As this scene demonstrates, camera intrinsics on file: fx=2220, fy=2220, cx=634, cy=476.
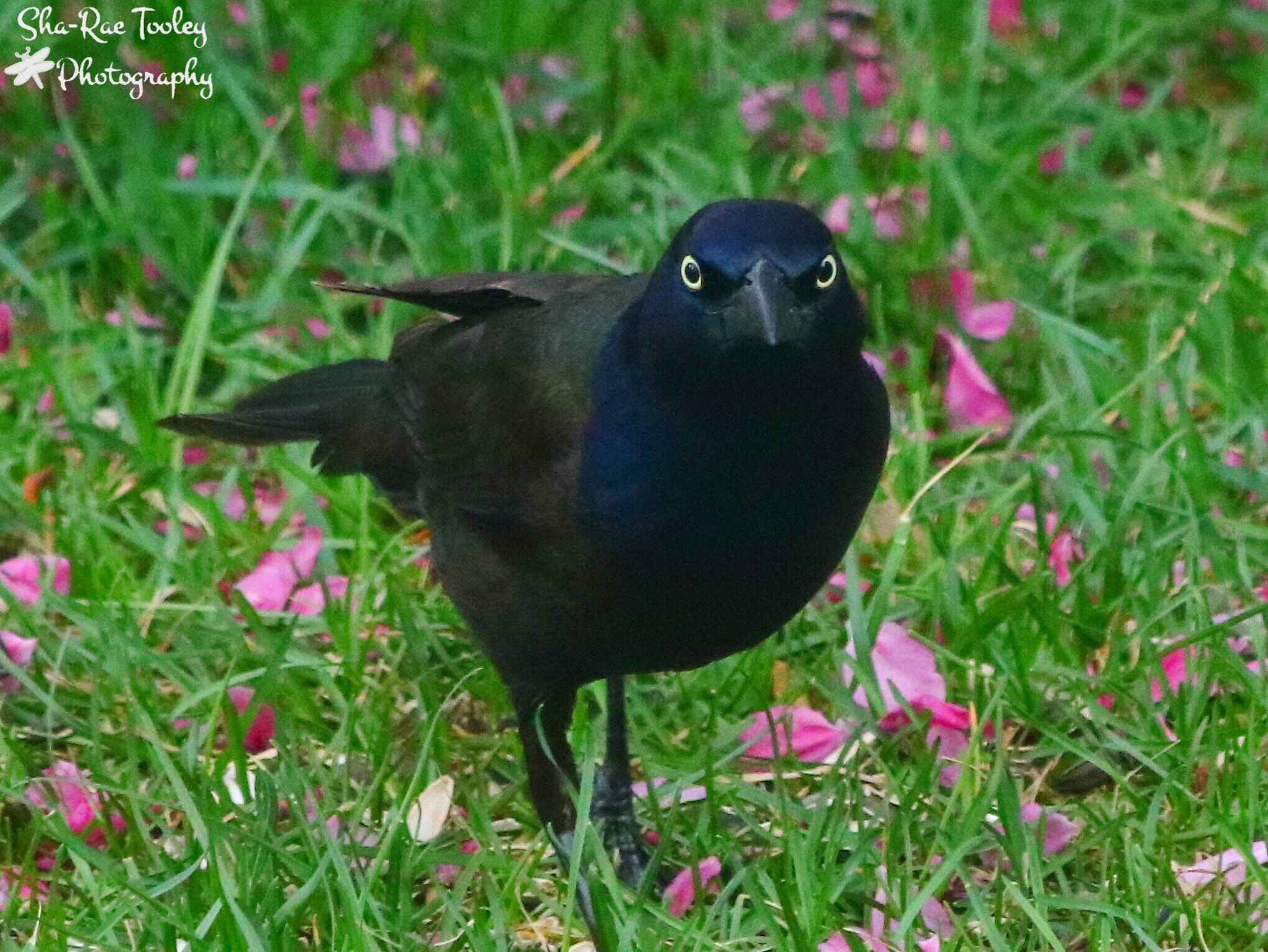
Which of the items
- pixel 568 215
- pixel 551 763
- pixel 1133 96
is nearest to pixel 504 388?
pixel 551 763

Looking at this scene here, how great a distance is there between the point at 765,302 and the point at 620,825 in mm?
1217

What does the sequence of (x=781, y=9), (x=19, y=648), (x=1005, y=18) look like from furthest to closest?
(x=781, y=9) → (x=1005, y=18) → (x=19, y=648)

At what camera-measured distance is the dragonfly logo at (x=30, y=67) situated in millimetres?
6133

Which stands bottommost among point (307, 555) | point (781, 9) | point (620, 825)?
point (620, 825)

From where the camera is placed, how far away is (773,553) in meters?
3.35

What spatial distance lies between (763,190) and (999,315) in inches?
32.9

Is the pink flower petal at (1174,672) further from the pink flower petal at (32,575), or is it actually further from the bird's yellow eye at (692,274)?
the pink flower petal at (32,575)

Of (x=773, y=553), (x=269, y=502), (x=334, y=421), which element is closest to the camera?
(x=773, y=553)

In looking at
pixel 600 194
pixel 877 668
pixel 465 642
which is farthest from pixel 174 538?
pixel 600 194

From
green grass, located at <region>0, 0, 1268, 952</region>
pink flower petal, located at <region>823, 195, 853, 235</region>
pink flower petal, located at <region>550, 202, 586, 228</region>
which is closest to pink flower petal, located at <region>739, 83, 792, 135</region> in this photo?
green grass, located at <region>0, 0, 1268, 952</region>

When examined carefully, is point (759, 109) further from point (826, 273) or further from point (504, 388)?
point (826, 273)

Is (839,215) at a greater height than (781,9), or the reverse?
(781,9)

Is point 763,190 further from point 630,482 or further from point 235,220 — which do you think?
point 630,482

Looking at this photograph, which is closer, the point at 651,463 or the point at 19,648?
the point at 651,463
